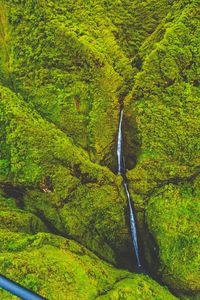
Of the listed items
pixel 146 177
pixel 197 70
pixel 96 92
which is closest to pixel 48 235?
pixel 146 177

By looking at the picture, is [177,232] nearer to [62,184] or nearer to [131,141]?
[131,141]

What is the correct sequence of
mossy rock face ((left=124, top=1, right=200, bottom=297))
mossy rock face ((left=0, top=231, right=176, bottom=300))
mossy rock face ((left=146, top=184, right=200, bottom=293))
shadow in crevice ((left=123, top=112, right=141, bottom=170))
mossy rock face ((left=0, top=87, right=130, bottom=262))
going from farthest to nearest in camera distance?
shadow in crevice ((left=123, top=112, right=141, bottom=170))
mossy rock face ((left=0, top=87, right=130, bottom=262))
mossy rock face ((left=124, top=1, right=200, bottom=297))
mossy rock face ((left=146, top=184, right=200, bottom=293))
mossy rock face ((left=0, top=231, right=176, bottom=300))

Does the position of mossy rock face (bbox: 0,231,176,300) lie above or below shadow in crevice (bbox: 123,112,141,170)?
below

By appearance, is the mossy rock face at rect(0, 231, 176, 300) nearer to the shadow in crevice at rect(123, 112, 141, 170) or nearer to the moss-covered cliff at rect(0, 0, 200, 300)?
the moss-covered cliff at rect(0, 0, 200, 300)

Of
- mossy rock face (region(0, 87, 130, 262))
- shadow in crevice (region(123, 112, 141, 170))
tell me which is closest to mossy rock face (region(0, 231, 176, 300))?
mossy rock face (region(0, 87, 130, 262))

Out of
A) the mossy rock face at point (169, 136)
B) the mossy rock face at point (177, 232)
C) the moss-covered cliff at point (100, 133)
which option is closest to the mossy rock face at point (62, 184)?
the moss-covered cliff at point (100, 133)

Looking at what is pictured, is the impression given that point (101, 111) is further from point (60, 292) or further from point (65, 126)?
point (60, 292)
